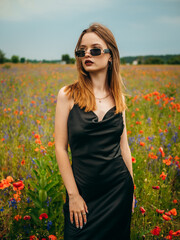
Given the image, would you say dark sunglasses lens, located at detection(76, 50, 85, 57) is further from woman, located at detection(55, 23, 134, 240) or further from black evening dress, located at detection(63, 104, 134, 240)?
black evening dress, located at detection(63, 104, 134, 240)

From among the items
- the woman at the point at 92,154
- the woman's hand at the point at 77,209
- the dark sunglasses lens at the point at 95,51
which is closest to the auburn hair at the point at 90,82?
the woman at the point at 92,154

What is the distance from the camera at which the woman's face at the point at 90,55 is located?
1.36 metres

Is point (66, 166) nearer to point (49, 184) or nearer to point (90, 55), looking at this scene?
point (49, 184)

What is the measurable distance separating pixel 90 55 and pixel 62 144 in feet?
2.20

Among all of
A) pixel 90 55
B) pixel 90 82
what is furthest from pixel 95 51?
pixel 90 82

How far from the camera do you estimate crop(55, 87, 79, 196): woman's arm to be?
1.28 metres

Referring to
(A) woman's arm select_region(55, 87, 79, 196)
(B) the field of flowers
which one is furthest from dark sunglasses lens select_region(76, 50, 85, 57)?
(B) the field of flowers

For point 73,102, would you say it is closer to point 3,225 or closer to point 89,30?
point 89,30

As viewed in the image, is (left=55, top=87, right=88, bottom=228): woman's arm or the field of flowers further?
the field of flowers

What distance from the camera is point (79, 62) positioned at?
148 cm

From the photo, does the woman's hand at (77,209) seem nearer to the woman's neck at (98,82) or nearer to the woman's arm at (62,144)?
the woman's arm at (62,144)

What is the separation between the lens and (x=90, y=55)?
135 centimetres

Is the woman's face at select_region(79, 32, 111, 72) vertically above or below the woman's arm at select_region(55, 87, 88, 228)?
above

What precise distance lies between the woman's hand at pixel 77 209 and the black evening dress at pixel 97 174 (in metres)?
0.04
